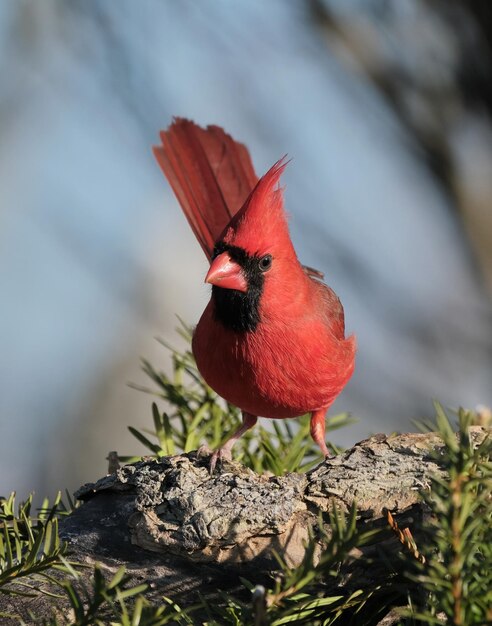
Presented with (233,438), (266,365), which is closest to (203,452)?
(233,438)

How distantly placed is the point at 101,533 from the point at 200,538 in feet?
0.46

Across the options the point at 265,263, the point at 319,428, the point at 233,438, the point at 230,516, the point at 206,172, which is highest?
the point at 206,172

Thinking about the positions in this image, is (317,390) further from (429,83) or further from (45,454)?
(45,454)

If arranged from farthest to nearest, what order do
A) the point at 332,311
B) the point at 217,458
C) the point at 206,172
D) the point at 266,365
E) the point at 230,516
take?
the point at 206,172
the point at 332,311
the point at 266,365
the point at 217,458
the point at 230,516

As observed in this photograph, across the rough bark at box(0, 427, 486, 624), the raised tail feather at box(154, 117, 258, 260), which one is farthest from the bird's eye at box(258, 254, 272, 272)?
the rough bark at box(0, 427, 486, 624)

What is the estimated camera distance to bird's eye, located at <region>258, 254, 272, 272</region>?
5.11 ft

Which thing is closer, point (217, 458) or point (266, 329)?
point (217, 458)

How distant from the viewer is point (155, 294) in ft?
12.5

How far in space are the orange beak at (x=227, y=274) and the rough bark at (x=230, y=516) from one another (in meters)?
0.52

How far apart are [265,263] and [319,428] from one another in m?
0.32

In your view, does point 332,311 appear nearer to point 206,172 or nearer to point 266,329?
point 266,329

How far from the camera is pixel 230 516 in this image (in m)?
0.93

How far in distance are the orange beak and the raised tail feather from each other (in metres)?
0.44

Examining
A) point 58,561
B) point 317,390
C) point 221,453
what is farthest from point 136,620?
point 317,390
